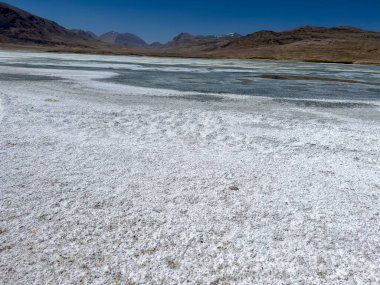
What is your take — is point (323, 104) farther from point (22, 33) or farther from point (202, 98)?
point (22, 33)

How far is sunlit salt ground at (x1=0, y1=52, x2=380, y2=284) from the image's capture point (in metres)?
2.83

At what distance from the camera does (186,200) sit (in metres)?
4.01

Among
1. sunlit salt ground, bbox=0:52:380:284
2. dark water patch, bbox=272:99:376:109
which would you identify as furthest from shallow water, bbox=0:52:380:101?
sunlit salt ground, bbox=0:52:380:284

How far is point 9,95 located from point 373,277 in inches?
406

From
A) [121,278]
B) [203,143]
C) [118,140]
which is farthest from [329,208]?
[118,140]

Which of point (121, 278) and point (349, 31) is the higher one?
point (349, 31)

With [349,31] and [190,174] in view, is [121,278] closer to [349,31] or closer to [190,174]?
[190,174]

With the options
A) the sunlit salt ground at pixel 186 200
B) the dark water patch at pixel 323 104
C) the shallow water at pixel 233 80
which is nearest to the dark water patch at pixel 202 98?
the shallow water at pixel 233 80

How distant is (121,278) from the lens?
8.80 feet

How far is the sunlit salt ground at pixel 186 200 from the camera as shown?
283 centimetres

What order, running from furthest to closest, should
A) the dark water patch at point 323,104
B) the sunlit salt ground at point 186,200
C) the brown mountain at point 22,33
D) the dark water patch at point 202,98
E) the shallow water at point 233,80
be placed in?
the brown mountain at point 22,33 → the shallow water at point 233,80 → the dark water patch at point 202,98 → the dark water patch at point 323,104 → the sunlit salt ground at point 186,200

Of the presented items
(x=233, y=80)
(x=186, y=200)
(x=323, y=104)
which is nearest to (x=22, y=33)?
(x=233, y=80)

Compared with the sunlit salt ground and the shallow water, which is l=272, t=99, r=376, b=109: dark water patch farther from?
the sunlit salt ground

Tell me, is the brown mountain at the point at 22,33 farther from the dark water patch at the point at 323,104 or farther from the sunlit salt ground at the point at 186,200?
the sunlit salt ground at the point at 186,200
